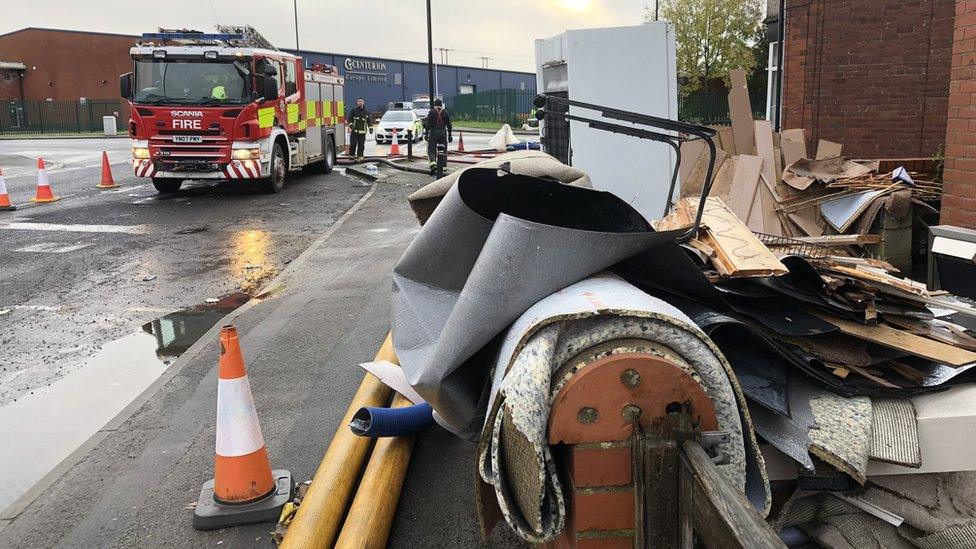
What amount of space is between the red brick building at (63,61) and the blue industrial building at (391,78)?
14.6 meters

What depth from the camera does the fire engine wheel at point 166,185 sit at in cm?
1710

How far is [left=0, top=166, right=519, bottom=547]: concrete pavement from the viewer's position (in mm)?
3553

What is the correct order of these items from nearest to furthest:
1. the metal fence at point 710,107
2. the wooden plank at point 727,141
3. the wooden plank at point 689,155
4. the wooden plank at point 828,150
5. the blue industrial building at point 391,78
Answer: the wooden plank at point 828,150, the wooden plank at point 689,155, the wooden plank at point 727,141, the metal fence at point 710,107, the blue industrial building at point 391,78

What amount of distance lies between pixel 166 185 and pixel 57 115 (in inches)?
1820

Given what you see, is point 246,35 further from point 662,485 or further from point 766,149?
point 662,485

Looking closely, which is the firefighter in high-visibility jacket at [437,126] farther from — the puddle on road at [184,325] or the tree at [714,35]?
the tree at [714,35]

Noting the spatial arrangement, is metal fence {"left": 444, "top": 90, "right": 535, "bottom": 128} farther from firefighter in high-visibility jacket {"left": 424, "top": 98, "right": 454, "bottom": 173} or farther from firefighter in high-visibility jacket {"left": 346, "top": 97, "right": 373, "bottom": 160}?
firefighter in high-visibility jacket {"left": 424, "top": 98, "right": 454, "bottom": 173}

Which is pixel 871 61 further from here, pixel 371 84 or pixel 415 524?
pixel 371 84

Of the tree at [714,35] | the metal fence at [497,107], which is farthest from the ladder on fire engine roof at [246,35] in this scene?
the metal fence at [497,107]

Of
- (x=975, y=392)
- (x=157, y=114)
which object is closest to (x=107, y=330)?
(x=975, y=392)

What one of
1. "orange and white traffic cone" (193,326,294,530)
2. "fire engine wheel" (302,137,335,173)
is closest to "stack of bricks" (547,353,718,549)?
"orange and white traffic cone" (193,326,294,530)

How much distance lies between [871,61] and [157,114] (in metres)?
12.7

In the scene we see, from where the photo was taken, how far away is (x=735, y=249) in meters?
3.16

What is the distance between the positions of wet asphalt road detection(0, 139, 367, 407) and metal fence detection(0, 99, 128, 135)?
41124mm
